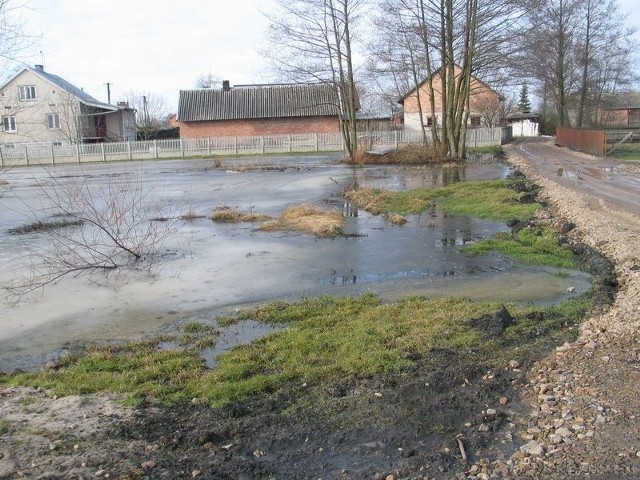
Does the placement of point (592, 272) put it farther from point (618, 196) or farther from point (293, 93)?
point (293, 93)

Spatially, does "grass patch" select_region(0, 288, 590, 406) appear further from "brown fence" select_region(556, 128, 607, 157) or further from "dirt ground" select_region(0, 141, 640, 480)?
"brown fence" select_region(556, 128, 607, 157)

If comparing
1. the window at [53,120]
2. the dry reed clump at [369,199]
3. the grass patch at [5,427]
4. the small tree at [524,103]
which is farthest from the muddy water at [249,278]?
the small tree at [524,103]

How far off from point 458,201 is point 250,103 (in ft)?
148

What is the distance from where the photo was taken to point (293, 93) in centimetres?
5856

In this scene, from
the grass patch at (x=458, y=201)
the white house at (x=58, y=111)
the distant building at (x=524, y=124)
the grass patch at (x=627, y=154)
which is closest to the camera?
the grass patch at (x=458, y=201)

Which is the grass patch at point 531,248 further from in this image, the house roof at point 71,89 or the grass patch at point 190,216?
the house roof at point 71,89

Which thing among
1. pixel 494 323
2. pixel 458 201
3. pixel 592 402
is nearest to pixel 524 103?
pixel 458 201

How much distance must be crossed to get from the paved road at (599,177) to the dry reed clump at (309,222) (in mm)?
6088

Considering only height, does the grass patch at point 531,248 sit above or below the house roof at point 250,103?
below

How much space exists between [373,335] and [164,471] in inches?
118

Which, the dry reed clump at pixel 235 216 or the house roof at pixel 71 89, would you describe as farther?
the house roof at pixel 71 89

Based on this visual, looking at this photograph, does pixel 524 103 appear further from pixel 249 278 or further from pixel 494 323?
pixel 494 323

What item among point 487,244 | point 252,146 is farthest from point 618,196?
point 252,146

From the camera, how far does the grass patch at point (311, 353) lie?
5332 mm
